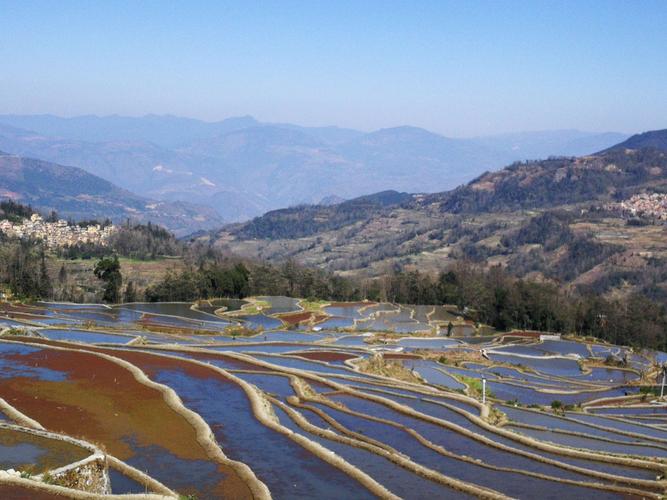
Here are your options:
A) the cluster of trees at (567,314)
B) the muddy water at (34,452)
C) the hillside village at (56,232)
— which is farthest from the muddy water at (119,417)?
the hillside village at (56,232)

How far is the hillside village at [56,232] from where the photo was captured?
513 feet

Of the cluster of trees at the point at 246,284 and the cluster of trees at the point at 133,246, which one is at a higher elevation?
the cluster of trees at the point at 133,246

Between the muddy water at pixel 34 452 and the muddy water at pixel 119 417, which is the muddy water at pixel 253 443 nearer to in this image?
the muddy water at pixel 119 417

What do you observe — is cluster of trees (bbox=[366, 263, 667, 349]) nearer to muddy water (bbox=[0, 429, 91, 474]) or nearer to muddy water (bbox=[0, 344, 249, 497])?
muddy water (bbox=[0, 344, 249, 497])

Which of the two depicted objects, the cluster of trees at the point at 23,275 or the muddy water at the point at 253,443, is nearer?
the muddy water at the point at 253,443

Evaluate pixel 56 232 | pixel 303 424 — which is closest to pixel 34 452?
pixel 303 424

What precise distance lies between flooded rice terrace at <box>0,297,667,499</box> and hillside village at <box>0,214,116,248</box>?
334ft

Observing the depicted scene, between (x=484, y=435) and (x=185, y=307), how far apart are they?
69674 mm

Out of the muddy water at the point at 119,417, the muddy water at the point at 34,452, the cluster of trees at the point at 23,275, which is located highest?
the muddy water at the point at 34,452

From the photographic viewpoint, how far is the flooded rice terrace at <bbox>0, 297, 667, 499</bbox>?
71.3 feet

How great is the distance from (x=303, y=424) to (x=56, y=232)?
496 feet

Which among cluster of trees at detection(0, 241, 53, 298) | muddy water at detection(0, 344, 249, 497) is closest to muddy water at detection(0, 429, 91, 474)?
muddy water at detection(0, 344, 249, 497)

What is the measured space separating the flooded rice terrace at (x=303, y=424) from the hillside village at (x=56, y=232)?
10182cm

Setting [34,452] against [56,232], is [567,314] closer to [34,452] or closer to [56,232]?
[34,452]
